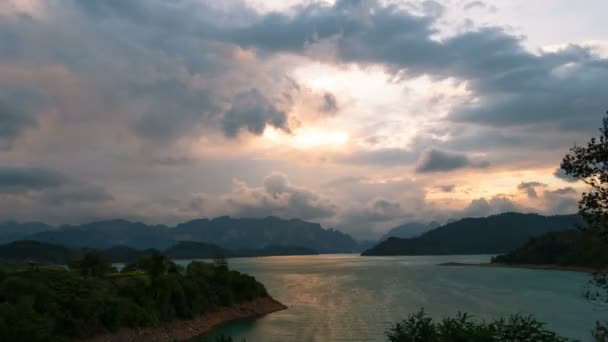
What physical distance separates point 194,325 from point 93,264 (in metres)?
25.5

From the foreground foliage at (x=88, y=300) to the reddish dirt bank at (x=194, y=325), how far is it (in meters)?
1.13

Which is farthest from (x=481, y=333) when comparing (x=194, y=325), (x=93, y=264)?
(x=93, y=264)

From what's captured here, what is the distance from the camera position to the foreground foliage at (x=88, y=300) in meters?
49.2

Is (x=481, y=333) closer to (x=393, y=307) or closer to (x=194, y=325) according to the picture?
(x=194, y=325)

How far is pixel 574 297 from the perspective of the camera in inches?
4601

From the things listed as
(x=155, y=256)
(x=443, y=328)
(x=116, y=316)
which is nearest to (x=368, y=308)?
(x=155, y=256)

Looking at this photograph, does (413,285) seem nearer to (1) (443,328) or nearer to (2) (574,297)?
(2) (574,297)

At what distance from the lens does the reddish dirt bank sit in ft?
200

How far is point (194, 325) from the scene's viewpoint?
76.1m

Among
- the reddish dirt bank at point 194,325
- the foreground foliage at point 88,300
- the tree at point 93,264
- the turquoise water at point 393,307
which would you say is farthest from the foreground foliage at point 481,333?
the tree at point 93,264

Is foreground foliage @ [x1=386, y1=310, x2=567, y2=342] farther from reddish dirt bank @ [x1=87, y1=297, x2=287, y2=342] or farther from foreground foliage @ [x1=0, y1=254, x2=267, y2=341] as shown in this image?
reddish dirt bank @ [x1=87, y1=297, x2=287, y2=342]

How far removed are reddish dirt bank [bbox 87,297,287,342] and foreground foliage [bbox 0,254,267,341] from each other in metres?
1.13

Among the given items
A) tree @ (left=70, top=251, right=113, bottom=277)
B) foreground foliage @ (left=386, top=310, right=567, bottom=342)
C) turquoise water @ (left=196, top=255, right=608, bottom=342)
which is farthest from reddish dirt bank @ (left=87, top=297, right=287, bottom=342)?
foreground foliage @ (left=386, top=310, right=567, bottom=342)

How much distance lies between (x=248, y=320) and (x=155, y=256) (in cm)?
2532
